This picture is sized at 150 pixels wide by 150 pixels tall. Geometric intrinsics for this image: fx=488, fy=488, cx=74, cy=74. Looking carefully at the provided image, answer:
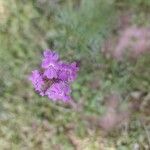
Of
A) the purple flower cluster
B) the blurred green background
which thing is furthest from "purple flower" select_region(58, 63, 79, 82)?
the blurred green background

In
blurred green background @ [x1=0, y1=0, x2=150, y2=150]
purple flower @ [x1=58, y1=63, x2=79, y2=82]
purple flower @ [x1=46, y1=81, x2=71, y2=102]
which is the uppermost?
blurred green background @ [x1=0, y1=0, x2=150, y2=150]

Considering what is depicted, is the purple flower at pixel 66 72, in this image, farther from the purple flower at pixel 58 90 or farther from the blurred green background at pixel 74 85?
the blurred green background at pixel 74 85

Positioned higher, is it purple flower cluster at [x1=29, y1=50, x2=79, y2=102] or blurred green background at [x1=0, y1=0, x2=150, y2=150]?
blurred green background at [x1=0, y1=0, x2=150, y2=150]

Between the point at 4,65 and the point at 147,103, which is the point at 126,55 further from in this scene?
the point at 4,65

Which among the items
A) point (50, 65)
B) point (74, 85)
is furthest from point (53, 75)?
point (74, 85)

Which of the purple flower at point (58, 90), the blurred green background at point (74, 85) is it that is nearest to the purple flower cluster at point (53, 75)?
the purple flower at point (58, 90)

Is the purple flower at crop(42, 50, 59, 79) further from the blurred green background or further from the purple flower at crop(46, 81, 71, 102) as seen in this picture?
the blurred green background
